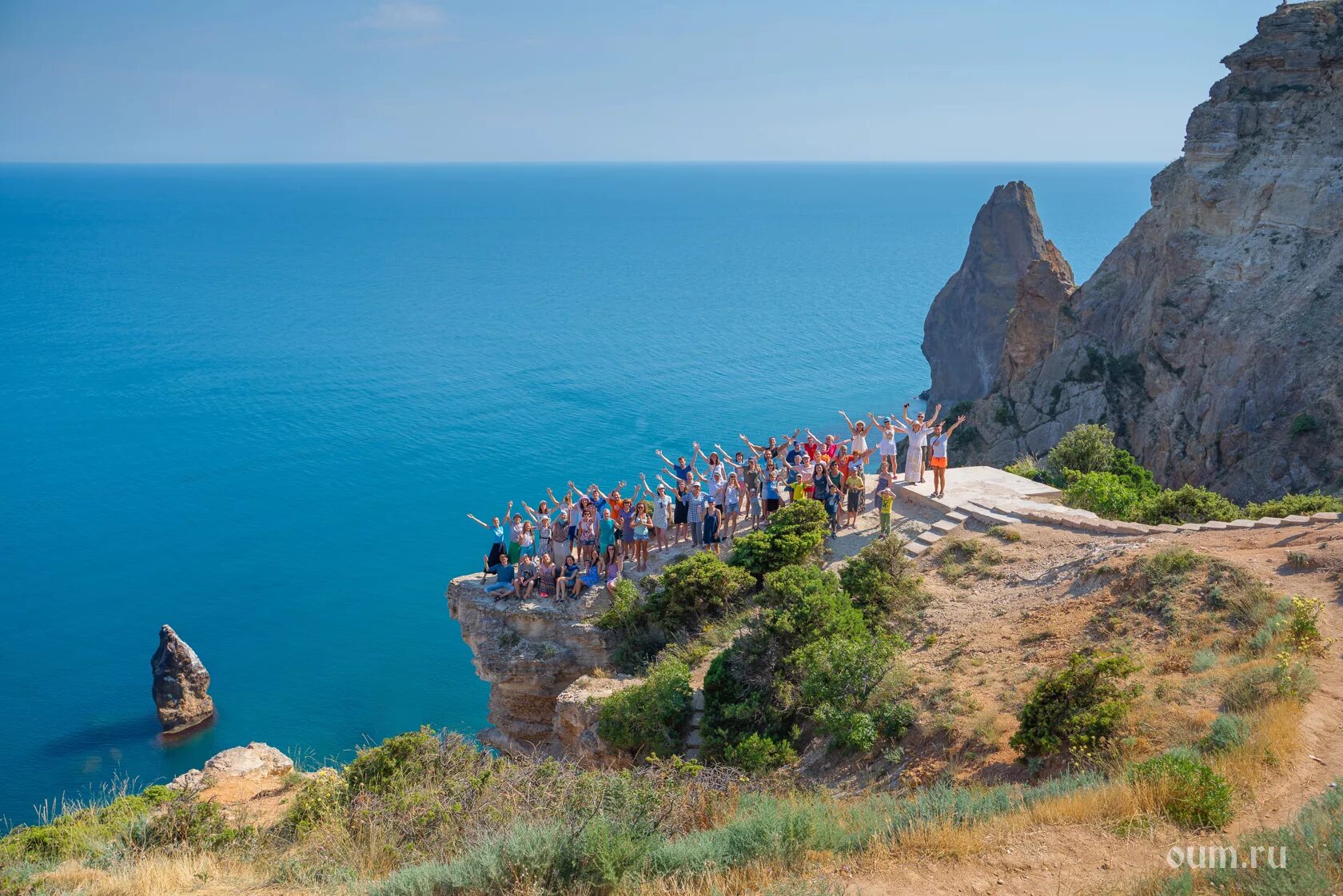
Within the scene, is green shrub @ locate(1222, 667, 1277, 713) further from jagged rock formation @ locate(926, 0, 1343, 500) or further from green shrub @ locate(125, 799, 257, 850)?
jagged rock formation @ locate(926, 0, 1343, 500)

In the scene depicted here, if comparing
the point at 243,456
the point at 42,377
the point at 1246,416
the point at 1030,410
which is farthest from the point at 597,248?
the point at 1246,416

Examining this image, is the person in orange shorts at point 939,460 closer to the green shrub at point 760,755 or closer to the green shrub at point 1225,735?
the green shrub at point 760,755

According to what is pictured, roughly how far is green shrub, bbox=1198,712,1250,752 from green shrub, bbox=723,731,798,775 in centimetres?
573

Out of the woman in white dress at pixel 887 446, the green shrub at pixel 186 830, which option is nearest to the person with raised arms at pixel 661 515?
the woman in white dress at pixel 887 446

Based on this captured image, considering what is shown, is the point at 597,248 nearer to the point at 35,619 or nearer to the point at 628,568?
the point at 35,619

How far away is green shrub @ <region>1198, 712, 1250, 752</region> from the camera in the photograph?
10.6m

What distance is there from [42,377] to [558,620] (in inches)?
2807

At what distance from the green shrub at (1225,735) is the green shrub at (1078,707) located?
1212 millimetres

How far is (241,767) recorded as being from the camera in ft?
69.6

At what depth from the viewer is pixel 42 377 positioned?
244 feet

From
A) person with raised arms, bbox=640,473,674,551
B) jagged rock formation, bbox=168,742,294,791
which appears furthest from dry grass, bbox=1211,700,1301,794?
jagged rock formation, bbox=168,742,294,791

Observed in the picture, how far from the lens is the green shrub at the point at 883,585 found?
17.2m

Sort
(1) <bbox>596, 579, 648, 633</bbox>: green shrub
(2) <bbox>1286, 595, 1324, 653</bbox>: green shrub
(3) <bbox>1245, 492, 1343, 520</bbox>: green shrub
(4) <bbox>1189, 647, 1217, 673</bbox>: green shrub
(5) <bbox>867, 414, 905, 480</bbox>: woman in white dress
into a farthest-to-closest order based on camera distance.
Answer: (5) <bbox>867, 414, 905, 480</bbox>: woman in white dress
(1) <bbox>596, 579, 648, 633</bbox>: green shrub
(3) <bbox>1245, 492, 1343, 520</bbox>: green shrub
(4) <bbox>1189, 647, 1217, 673</bbox>: green shrub
(2) <bbox>1286, 595, 1324, 653</bbox>: green shrub

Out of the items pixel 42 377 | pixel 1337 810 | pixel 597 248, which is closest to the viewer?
pixel 1337 810
